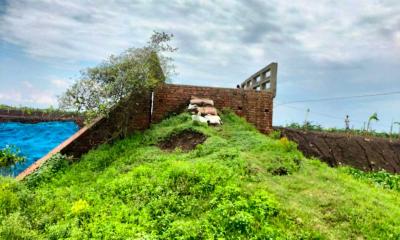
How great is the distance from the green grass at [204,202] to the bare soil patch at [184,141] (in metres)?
0.73

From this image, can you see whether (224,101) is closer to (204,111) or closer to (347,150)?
(204,111)

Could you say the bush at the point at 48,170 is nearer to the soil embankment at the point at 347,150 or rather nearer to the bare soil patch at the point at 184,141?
the bare soil patch at the point at 184,141

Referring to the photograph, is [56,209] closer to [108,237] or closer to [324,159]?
[108,237]

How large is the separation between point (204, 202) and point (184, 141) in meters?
4.19

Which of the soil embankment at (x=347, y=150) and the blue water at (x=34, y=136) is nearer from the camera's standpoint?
the blue water at (x=34, y=136)

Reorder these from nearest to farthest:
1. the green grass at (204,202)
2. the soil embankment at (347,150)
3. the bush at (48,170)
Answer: the green grass at (204,202)
the bush at (48,170)
the soil embankment at (347,150)

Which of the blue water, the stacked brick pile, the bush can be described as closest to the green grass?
the bush

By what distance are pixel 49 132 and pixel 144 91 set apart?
14.2 ft

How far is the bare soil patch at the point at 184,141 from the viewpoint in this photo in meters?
10.7

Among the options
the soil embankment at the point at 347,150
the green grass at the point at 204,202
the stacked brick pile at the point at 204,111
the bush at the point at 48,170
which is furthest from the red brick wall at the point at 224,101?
the green grass at the point at 204,202

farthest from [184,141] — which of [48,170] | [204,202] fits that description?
[204,202]

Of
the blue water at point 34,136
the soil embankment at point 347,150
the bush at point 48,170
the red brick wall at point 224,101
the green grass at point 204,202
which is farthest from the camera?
the soil embankment at point 347,150

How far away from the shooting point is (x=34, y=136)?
47.3 feet

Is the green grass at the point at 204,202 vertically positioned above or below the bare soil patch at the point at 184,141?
below
